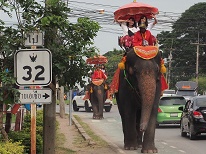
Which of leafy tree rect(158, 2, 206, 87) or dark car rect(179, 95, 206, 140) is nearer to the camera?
dark car rect(179, 95, 206, 140)

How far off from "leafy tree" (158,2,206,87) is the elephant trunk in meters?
61.6

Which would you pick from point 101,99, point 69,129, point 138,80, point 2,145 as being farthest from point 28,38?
point 101,99

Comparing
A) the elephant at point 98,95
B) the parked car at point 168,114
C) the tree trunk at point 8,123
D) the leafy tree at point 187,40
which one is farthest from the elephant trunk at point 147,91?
the leafy tree at point 187,40

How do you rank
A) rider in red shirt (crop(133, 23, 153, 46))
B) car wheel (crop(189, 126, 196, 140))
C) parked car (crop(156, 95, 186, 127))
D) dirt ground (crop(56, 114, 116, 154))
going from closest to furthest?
rider in red shirt (crop(133, 23, 153, 46))
dirt ground (crop(56, 114, 116, 154))
car wheel (crop(189, 126, 196, 140))
parked car (crop(156, 95, 186, 127))

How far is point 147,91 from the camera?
1434cm

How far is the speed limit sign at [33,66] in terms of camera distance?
9758 mm

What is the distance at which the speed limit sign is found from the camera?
9.76m

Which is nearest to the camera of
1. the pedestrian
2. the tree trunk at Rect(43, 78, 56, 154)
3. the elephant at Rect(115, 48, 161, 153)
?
the tree trunk at Rect(43, 78, 56, 154)

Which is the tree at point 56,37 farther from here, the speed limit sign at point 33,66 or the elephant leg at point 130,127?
the elephant leg at point 130,127

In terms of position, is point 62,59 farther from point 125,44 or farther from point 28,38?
point 125,44

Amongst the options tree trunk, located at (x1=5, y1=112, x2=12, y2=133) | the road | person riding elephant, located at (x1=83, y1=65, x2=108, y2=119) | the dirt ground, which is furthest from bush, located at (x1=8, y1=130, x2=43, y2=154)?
person riding elephant, located at (x1=83, y1=65, x2=108, y2=119)

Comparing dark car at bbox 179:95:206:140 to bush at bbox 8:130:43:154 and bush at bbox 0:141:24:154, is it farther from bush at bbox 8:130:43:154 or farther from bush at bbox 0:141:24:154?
bush at bbox 0:141:24:154

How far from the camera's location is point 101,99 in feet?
103

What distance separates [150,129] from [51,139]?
3.48 m
